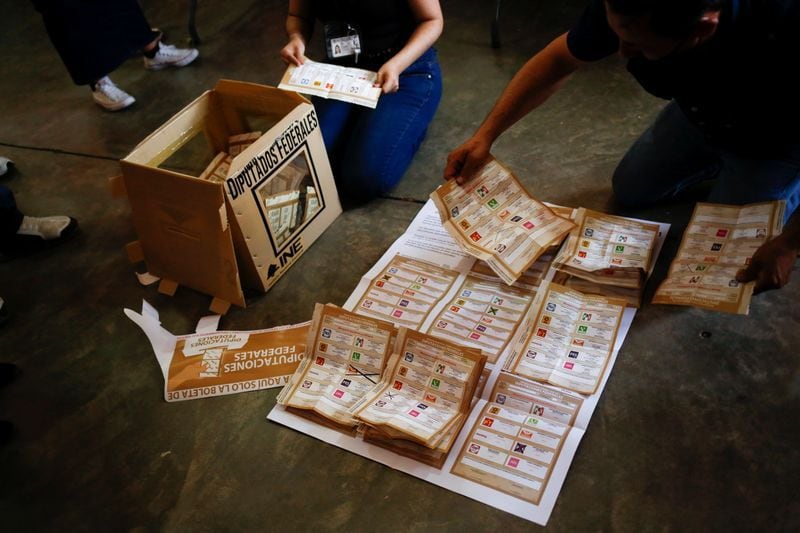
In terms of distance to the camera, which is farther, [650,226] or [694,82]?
[650,226]

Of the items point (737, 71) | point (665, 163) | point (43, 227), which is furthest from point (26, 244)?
point (737, 71)

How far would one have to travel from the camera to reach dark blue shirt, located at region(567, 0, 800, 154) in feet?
4.01

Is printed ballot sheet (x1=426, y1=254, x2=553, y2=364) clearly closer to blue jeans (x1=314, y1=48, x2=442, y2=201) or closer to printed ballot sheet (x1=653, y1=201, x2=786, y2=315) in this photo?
printed ballot sheet (x1=653, y1=201, x2=786, y2=315)

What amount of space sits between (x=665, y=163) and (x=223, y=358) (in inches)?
49.1

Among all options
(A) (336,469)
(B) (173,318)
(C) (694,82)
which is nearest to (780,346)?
(C) (694,82)

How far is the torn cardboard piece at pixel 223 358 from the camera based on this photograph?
1.62 meters

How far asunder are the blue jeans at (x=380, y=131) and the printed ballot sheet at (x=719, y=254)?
902mm

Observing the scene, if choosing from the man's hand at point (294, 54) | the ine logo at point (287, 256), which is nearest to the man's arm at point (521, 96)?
the ine logo at point (287, 256)

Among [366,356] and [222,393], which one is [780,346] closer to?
[366,356]

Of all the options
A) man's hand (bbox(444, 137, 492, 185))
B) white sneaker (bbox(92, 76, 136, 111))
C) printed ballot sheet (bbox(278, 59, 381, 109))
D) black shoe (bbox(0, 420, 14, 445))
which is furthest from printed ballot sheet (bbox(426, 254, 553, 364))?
white sneaker (bbox(92, 76, 136, 111))

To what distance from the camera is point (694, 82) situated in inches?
Result: 54.2

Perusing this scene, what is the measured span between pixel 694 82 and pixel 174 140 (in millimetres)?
1293

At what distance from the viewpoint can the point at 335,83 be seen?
1924 millimetres

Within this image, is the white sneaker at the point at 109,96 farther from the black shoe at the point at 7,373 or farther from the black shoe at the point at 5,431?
the black shoe at the point at 5,431
